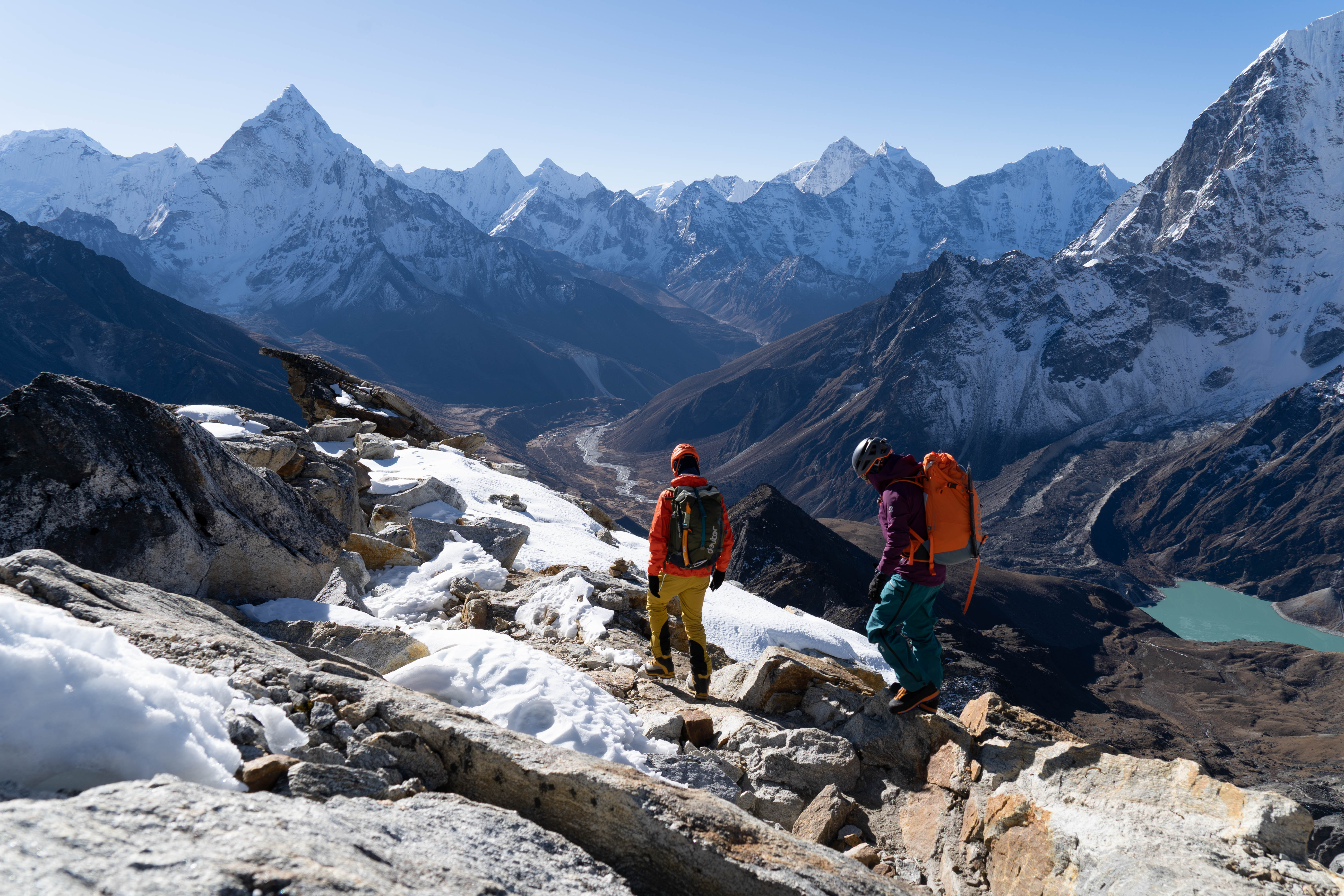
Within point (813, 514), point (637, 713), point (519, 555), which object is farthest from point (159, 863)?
point (813, 514)

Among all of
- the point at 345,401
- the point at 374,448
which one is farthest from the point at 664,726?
the point at 345,401

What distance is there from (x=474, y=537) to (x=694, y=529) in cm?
785

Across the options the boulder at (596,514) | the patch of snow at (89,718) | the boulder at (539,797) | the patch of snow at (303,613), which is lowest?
the boulder at (596,514)

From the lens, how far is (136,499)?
291 inches

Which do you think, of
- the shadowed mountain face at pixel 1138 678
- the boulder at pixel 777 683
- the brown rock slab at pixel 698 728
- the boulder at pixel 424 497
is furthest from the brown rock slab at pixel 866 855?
the shadowed mountain face at pixel 1138 678

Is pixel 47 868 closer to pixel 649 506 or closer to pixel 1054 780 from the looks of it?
pixel 1054 780

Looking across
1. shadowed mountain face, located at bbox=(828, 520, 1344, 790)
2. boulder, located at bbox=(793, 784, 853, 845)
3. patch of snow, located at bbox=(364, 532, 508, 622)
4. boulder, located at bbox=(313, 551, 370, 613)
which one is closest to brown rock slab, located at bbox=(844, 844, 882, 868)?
boulder, located at bbox=(793, 784, 853, 845)

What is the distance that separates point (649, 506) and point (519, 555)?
156m

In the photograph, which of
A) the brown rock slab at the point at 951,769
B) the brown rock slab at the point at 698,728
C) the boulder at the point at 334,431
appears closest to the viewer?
the brown rock slab at the point at 951,769

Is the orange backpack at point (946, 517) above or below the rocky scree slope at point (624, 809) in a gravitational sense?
above

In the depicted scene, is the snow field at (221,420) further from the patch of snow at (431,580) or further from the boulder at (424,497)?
the patch of snow at (431,580)

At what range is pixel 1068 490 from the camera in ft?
545

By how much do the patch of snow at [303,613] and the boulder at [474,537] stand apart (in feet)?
14.7

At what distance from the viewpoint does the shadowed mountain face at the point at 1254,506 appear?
137250 millimetres
